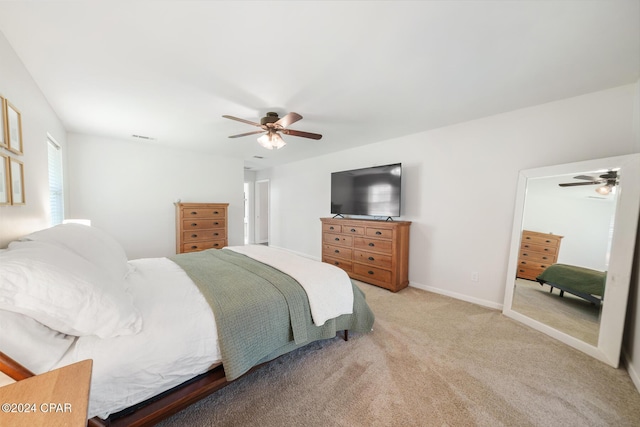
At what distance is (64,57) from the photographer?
1585 millimetres

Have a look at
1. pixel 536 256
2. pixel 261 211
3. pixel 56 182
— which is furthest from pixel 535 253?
pixel 261 211

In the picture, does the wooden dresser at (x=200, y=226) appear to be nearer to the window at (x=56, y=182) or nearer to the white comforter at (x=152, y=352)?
the window at (x=56, y=182)

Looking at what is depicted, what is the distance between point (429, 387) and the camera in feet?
4.94

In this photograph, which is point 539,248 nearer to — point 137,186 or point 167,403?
point 167,403

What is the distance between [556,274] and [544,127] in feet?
4.85

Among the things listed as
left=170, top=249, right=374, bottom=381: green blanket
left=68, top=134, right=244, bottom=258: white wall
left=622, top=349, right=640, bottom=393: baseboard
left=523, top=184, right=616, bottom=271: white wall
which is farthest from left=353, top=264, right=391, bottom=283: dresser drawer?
left=68, top=134, right=244, bottom=258: white wall

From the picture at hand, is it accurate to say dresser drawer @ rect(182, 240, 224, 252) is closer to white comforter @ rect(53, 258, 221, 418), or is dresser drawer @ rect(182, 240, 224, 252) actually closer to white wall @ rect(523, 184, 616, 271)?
white comforter @ rect(53, 258, 221, 418)

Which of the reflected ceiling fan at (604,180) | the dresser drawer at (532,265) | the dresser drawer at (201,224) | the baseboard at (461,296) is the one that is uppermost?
the reflected ceiling fan at (604,180)

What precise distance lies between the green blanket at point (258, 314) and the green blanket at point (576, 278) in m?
1.89

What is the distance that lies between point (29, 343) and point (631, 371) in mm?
3482

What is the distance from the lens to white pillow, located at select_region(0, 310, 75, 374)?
82 cm

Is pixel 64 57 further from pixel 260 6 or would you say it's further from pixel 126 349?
pixel 126 349

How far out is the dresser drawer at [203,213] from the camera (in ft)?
12.2

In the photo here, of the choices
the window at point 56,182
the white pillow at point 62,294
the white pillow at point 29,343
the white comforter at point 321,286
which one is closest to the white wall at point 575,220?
the white comforter at point 321,286
